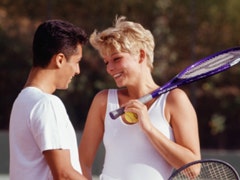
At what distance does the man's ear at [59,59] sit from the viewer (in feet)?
8.64

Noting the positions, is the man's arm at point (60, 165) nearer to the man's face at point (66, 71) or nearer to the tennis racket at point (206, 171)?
the man's face at point (66, 71)

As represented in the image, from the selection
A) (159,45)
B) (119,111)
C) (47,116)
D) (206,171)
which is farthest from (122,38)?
(159,45)

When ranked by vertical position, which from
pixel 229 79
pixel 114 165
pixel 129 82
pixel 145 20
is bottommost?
pixel 114 165

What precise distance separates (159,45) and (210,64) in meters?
8.96

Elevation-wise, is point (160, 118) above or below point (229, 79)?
below

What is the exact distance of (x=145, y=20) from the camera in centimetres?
1266

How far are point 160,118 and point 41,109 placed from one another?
0.73 metres

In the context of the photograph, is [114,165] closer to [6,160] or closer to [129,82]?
[129,82]

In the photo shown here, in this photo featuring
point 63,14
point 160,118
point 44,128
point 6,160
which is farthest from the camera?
point 63,14

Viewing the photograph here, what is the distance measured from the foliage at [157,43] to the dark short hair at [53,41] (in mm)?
9297

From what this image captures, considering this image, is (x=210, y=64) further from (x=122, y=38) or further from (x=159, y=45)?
(x=159, y=45)

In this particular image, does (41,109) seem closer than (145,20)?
Yes

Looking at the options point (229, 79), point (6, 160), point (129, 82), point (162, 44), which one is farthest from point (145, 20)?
point (129, 82)

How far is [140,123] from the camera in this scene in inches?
122
